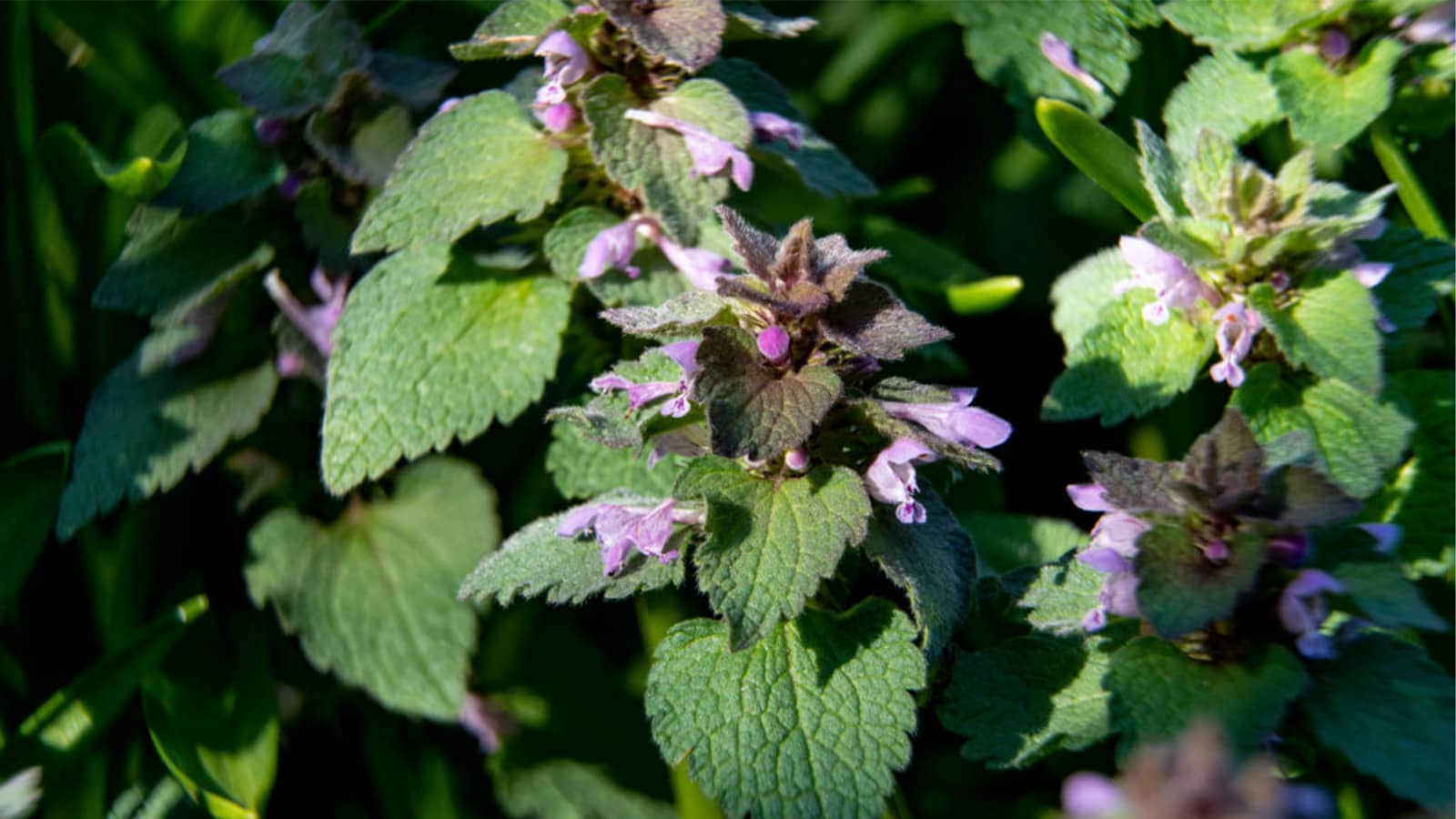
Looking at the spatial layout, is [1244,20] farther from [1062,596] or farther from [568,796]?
[568,796]

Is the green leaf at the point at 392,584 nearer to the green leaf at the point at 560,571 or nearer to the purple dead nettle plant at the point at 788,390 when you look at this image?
the green leaf at the point at 560,571

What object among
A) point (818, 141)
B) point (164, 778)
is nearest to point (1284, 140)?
point (818, 141)

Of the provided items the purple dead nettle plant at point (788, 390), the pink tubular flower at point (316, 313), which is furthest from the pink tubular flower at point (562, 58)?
the pink tubular flower at point (316, 313)

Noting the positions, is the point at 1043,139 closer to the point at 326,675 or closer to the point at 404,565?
the point at 404,565

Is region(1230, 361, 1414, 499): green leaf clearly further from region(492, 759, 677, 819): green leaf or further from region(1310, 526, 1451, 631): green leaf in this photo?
region(492, 759, 677, 819): green leaf

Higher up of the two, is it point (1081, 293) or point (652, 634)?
point (1081, 293)

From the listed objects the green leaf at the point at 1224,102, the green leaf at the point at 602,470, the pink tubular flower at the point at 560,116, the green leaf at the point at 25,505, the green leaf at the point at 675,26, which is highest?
the green leaf at the point at 675,26
